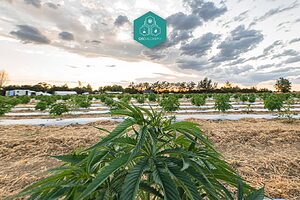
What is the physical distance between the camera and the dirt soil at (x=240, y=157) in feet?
9.87

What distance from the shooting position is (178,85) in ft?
218

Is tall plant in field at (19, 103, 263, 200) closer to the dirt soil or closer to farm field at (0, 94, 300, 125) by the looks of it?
the dirt soil

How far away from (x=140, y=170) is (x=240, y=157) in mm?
3938

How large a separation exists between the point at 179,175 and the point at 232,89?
6490cm

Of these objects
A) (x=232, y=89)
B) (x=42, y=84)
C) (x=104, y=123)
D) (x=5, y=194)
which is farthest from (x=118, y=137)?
(x=42, y=84)

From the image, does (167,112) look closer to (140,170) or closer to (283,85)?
(140,170)

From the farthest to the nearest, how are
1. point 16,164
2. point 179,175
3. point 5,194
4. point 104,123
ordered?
point 104,123, point 16,164, point 5,194, point 179,175

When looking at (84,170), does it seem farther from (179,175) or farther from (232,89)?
(232,89)

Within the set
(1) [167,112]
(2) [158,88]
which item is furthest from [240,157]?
(2) [158,88]

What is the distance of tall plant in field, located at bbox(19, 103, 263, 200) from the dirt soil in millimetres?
1416

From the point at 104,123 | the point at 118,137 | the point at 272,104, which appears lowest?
the point at 104,123

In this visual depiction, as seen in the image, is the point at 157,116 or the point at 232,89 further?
the point at 232,89

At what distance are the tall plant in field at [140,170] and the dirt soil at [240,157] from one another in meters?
1.42

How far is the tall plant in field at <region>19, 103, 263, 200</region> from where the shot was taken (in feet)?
2.00
